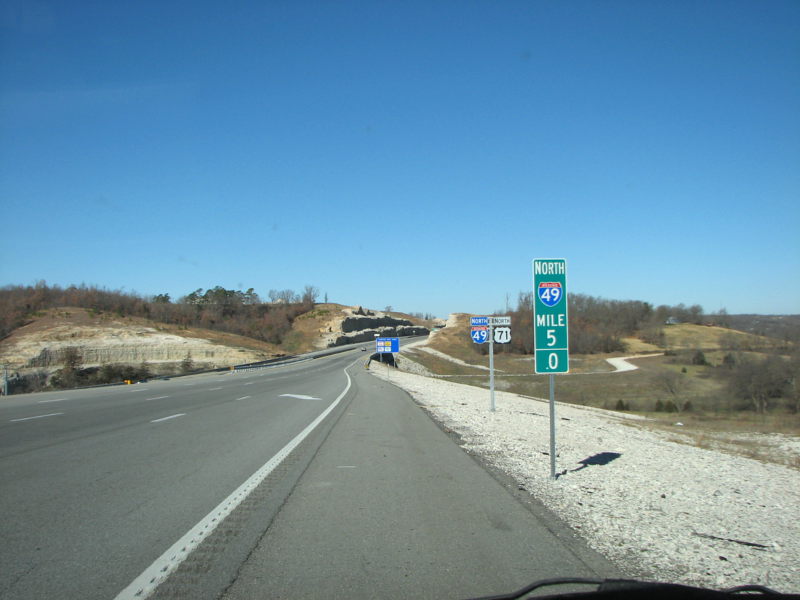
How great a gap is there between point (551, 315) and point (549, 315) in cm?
3

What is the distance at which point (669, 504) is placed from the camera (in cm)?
749

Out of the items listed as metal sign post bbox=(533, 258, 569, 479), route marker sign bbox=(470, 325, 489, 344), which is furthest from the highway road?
route marker sign bbox=(470, 325, 489, 344)

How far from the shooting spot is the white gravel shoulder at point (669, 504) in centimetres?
521

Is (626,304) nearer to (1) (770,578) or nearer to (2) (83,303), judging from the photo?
(2) (83,303)

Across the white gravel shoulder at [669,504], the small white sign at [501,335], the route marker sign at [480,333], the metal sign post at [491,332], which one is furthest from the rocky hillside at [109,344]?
the white gravel shoulder at [669,504]

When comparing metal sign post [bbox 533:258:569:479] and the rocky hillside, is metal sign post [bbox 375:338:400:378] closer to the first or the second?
the rocky hillside

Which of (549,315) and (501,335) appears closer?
(549,315)

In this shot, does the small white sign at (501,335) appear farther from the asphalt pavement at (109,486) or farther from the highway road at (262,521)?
the highway road at (262,521)

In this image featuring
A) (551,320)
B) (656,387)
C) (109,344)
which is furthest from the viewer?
(109,344)

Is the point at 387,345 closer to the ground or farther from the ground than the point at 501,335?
closer to the ground

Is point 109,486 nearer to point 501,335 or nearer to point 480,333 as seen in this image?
point 501,335

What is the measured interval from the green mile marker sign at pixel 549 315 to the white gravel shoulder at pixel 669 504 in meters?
1.85

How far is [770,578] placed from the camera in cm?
491

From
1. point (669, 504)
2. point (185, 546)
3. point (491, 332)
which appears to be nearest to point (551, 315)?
point (669, 504)
